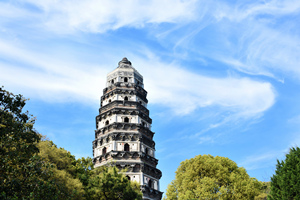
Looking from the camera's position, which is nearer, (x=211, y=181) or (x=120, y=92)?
(x=211, y=181)

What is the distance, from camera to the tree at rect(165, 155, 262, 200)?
26844 mm

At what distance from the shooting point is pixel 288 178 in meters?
15.4

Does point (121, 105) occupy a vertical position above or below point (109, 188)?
above

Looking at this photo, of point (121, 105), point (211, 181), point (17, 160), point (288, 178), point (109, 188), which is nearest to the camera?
point (17, 160)

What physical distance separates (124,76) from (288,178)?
27.2 m

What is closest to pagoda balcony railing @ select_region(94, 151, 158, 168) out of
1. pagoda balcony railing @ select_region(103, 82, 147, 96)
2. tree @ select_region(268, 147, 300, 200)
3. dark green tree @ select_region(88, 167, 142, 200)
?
dark green tree @ select_region(88, 167, 142, 200)

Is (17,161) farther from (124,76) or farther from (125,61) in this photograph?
(125,61)

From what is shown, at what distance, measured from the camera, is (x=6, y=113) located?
11891 mm

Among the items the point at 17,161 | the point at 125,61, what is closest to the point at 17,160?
the point at 17,161

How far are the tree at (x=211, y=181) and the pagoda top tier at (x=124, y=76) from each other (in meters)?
14.4

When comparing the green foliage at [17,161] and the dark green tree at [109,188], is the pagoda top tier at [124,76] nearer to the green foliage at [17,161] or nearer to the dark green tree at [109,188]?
the dark green tree at [109,188]

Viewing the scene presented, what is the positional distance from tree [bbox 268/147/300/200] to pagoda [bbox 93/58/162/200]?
1625cm

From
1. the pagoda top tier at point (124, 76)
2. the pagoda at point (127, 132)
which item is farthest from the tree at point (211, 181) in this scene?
the pagoda top tier at point (124, 76)

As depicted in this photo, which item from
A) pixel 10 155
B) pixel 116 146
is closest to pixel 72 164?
pixel 116 146
